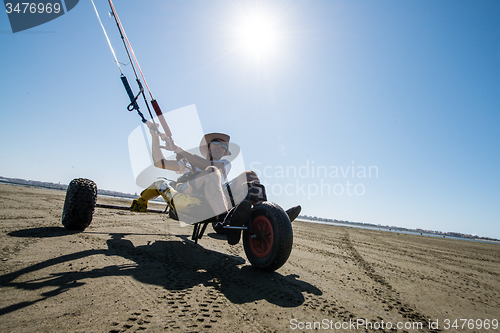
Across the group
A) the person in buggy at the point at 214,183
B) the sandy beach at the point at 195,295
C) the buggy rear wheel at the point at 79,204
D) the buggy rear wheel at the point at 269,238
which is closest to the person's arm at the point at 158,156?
the person in buggy at the point at 214,183

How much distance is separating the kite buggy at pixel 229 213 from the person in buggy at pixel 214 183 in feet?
0.05

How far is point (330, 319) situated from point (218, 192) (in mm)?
1914

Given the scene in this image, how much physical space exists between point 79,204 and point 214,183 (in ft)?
9.84

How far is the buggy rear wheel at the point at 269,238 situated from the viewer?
99.1 inches

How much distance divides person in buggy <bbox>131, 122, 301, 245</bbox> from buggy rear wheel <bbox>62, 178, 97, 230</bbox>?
40.9 inches

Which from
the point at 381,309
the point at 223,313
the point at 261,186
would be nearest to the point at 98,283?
the point at 223,313

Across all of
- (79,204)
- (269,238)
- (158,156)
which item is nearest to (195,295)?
(269,238)

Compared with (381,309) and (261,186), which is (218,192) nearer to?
(261,186)

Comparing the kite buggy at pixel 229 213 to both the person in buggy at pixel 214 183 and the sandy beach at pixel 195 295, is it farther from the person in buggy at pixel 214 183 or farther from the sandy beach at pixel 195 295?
the sandy beach at pixel 195 295

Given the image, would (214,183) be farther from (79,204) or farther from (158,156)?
(79,204)

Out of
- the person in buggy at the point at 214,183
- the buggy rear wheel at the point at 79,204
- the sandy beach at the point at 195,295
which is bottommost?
the sandy beach at the point at 195,295

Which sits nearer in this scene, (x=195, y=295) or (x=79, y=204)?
(x=195, y=295)

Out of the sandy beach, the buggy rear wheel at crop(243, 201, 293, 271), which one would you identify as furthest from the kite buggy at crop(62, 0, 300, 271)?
the sandy beach

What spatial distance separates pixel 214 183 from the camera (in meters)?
3.02
